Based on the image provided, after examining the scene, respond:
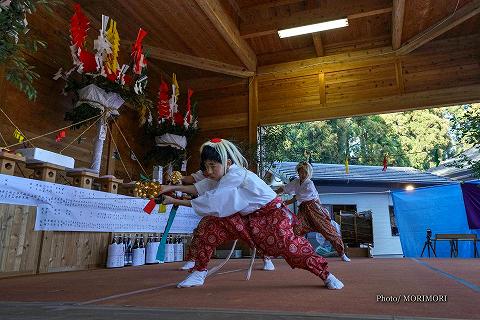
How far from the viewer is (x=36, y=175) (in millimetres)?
3160

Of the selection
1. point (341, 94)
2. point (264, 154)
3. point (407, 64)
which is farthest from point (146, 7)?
point (407, 64)

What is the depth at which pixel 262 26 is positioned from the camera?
5.82m

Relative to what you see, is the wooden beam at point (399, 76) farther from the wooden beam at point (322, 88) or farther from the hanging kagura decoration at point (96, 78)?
the hanging kagura decoration at point (96, 78)

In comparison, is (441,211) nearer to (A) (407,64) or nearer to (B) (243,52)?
(A) (407,64)

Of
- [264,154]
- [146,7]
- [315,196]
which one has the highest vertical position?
[146,7]

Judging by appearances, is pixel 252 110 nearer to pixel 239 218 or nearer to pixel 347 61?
pixel 347 61

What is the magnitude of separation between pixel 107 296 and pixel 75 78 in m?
3.63

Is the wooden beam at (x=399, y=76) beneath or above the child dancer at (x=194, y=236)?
above

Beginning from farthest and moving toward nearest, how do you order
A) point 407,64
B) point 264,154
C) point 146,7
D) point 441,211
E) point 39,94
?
point 441,211
point 264,154
point 407,64
point 146,7
point 39,94

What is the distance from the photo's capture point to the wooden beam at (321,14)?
5.29m

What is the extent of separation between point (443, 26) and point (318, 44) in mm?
1944

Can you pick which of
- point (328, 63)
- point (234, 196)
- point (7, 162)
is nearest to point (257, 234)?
point (234, 196)

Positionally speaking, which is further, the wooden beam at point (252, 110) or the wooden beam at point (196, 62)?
the wooden beam at point (252, 110)

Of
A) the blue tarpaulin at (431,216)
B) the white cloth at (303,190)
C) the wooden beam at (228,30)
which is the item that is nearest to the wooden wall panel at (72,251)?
the white cloth at (303,190)
